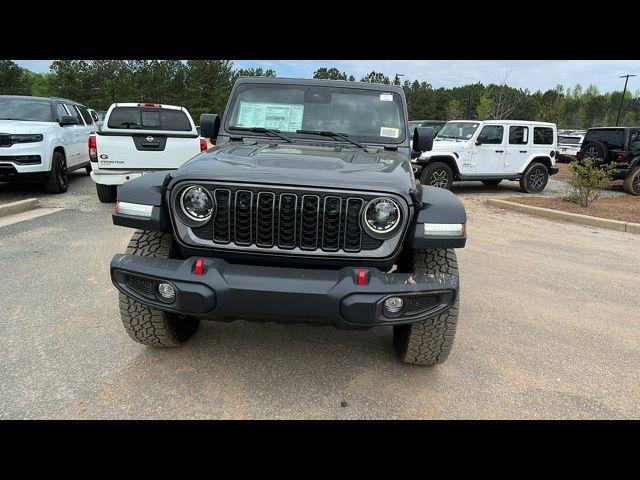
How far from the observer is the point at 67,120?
28.9 feet

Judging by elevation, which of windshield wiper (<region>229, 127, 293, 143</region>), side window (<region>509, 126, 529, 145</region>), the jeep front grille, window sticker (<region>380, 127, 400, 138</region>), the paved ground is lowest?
the paved ground

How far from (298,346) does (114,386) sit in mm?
1211

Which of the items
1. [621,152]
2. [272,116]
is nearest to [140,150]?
[272,116]

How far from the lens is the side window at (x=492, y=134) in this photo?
11453 millimetres

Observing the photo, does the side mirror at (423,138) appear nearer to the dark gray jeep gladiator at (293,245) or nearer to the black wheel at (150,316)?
the dark gray jeep gladiator at (293,245)

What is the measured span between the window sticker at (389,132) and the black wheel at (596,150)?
10727 millimetres

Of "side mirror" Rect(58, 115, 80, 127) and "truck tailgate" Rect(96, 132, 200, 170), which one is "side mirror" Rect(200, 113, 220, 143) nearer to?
"truck tailgate" Rect(96, 132, 200, 170)

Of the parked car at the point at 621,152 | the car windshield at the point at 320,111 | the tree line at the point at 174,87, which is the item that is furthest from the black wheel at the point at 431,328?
the tree line at the point at 174,87

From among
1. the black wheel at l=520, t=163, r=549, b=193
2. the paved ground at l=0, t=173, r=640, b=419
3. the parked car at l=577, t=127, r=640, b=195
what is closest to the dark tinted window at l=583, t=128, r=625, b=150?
the parked car at l=577, t=127, r=640, b=195

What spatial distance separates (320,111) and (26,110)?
7.67 metres

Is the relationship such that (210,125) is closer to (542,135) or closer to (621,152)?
(542,135)

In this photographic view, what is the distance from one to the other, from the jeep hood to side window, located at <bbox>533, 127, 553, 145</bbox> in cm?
1060

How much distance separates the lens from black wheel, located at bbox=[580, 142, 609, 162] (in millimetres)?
12062

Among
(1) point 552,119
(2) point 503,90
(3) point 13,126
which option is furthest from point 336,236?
(2) point 503,90
